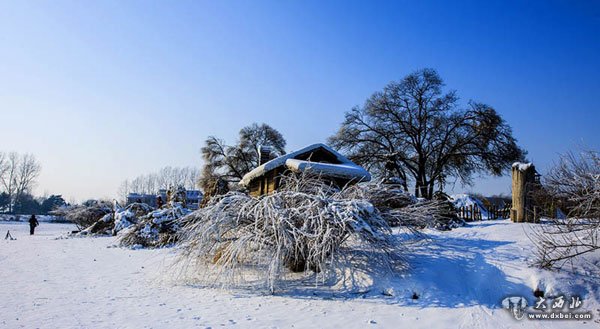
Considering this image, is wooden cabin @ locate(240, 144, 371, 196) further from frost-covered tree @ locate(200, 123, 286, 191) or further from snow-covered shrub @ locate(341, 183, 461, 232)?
frost-covered tree @ locate(200, 123, 286, 191)

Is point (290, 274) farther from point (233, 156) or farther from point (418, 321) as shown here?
point (233, 156)

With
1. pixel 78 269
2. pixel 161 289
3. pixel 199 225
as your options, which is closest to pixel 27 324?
pixel 161 289

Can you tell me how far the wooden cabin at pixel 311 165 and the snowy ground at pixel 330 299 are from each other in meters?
5.24

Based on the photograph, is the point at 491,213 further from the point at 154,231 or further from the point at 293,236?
the point at 154,231

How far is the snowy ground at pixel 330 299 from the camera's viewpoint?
5.76m

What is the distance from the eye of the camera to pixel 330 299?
23.1 ft

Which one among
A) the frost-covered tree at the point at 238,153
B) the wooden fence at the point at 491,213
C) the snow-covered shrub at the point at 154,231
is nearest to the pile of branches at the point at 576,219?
the wooden fence at the point at 491,213

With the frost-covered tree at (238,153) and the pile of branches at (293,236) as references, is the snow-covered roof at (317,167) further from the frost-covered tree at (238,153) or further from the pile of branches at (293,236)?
the frost-covered tree at (238,153)

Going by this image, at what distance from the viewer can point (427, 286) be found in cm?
717

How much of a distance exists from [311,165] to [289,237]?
5.90 m

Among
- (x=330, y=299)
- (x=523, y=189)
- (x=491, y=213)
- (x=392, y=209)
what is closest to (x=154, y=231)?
(x=392, y=209)

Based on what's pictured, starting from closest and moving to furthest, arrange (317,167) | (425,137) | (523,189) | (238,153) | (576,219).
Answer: (576,219), (523,189), (317,167), (425,137), (238,153)

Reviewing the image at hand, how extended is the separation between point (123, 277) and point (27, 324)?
A: 3.86 m

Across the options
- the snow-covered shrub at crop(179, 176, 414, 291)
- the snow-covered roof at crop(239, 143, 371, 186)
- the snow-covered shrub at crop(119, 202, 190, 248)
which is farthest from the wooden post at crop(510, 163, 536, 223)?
the snow-covered shrub at crop(119, 202, 190, 248)
